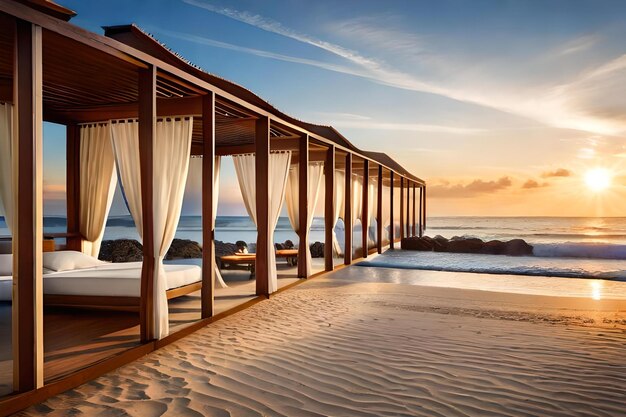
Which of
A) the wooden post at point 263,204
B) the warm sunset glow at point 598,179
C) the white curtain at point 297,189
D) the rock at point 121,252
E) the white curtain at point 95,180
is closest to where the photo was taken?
the wooden post at point 263,204

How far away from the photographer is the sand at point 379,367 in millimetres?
2699

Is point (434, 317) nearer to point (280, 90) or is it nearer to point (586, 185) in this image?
point (280, 90)

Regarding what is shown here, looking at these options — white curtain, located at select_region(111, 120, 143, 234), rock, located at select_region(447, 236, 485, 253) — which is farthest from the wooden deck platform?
rock, located at select_region(447, 236, 485, 253)

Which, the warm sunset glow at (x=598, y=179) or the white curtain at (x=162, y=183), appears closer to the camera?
the white curtain at (x=162, y=183)

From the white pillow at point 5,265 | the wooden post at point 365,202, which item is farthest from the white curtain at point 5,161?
the wooden post at point 365,202

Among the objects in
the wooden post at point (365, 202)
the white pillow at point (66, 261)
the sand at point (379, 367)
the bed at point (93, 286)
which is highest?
the wooden post at point (365, 202)

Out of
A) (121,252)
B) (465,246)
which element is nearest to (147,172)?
(121,252)

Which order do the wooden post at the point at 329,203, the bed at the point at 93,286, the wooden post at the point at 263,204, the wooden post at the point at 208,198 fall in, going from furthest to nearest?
the wooden post at the point at 329,203 < the wooden post at the point at 263,204 < the bed at the point at 93,286 < the wooden post at the point at 208,198

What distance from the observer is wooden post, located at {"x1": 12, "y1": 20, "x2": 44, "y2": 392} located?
2.62 meters

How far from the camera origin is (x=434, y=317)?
5.05 metres

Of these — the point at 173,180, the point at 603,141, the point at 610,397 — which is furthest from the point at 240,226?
the point at 610,397

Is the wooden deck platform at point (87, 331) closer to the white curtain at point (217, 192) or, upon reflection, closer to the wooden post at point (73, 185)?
the white curtain at point (217, 192)

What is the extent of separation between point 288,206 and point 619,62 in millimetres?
11858

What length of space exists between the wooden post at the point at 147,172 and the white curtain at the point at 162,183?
0.04 metres
